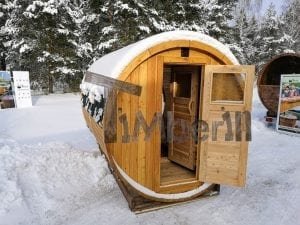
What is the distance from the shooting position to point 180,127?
502 cm

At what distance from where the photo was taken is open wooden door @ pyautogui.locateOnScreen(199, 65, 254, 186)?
3.68 m

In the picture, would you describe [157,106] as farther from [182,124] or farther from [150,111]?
[182,124]

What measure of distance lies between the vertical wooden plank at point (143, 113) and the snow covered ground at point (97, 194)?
611 mm

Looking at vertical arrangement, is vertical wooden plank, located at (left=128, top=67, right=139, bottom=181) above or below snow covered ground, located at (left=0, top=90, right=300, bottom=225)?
above

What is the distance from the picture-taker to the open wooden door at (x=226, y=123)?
368cm

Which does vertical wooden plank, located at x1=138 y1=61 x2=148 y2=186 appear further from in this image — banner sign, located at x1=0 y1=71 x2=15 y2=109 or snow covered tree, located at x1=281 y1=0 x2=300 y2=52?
snow covered tree, located at x1=281 y1=0 x2=300 y2=52

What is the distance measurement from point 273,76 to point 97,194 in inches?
389

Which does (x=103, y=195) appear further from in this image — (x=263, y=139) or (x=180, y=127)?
(x=263, y=139)

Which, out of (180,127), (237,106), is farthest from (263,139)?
(237,106)

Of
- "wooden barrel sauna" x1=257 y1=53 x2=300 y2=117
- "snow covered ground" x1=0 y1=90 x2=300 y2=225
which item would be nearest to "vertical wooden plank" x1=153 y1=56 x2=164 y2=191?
"snow covered ground" x1=0 y1=90 x2=300 y2=225

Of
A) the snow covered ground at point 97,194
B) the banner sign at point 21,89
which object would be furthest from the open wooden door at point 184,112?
the banner sign at point 21,89

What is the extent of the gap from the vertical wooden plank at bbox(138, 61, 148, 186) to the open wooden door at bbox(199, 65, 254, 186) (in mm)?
931

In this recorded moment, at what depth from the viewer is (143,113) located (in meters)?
3.57

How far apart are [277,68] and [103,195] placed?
996cm
